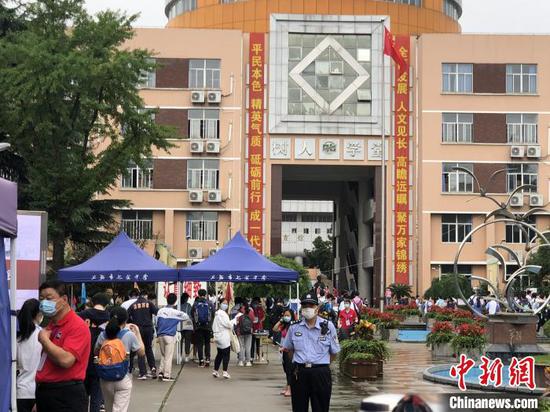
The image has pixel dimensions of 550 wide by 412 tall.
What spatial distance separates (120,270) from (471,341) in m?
8.62

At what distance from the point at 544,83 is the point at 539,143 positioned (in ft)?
12.1

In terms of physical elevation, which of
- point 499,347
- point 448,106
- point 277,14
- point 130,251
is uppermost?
point 277,14

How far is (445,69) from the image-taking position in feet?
190

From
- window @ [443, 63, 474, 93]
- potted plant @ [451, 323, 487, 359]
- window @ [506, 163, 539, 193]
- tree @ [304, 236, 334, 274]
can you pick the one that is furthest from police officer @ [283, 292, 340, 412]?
tree @ [304, 236, 334, 274]

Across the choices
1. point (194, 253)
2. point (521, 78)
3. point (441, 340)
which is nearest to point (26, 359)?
point (441, 340)

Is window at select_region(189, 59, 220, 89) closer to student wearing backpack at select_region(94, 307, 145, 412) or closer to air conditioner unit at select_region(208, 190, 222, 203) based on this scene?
air conditioner unit at select_region(208, 190, 222, 203)

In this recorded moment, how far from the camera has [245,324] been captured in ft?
74.2

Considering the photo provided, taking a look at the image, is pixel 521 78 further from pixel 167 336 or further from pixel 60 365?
pixel 60 365

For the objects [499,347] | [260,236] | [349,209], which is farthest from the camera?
[349,209]

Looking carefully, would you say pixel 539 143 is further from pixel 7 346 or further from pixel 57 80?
pixel 7 346

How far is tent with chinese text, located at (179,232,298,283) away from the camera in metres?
23.7

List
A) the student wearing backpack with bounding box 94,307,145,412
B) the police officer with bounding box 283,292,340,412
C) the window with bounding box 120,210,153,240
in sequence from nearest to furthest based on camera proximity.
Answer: the police officer with bounding box 283,292,340,412 < the student wearing backpack with bounding box 94,307,145,412 < the window with bounding box 120,210,153,240

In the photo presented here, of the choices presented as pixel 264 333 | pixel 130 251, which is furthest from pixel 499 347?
pixel 130 251

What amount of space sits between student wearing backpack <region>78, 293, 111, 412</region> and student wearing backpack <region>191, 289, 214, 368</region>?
30.6 feet
